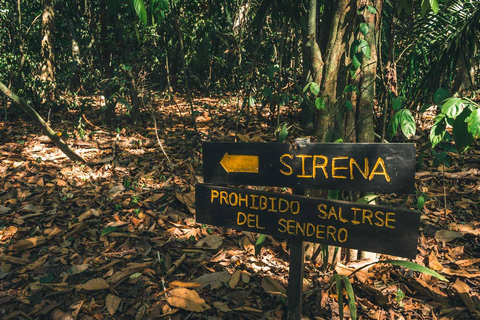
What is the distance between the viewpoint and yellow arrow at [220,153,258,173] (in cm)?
212

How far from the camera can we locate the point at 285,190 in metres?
3.97

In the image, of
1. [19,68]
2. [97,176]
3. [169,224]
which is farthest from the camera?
[19,68]

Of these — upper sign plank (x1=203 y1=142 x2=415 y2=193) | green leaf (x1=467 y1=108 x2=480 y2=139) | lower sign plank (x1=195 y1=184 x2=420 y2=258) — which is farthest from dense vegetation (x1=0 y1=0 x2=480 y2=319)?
lower sign plank (x1=195 y1=184 x2=420 y2=258)

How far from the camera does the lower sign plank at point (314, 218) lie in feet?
5.96

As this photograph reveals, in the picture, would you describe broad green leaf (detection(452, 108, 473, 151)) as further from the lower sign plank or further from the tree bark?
the tree bark

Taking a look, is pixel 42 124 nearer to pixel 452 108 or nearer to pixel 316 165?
pixel 316 165

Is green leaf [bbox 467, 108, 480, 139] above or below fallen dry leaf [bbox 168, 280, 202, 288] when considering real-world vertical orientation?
above

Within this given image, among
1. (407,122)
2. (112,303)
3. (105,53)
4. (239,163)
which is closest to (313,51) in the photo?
(407,122)

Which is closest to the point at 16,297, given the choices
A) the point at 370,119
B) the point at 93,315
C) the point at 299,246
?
the point at 93,315

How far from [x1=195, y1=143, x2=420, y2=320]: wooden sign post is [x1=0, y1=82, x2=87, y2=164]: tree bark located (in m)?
2.90

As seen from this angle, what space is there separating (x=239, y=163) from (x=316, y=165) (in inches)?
17.5

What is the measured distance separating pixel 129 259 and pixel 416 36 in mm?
3518

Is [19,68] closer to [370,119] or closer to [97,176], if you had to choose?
[97,176]

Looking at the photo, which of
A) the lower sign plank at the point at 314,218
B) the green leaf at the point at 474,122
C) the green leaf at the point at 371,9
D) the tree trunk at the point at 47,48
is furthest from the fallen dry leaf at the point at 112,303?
the tree trunk at the point at 47,48
